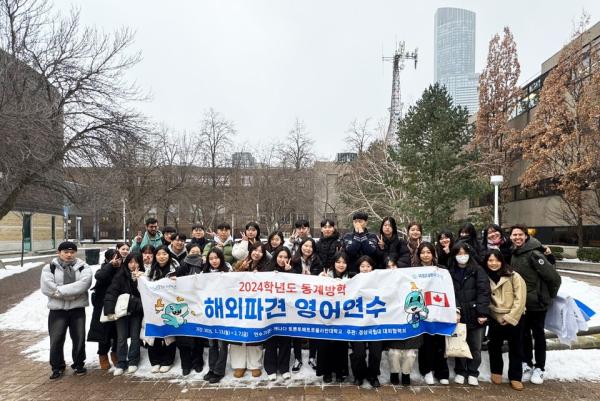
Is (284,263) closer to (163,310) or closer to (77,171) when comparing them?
(163,310)

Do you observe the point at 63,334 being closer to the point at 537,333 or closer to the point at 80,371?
the point at 80,371

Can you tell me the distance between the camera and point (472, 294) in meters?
4.84

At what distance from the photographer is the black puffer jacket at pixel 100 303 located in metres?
5.43

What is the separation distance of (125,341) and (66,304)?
0.94 metres

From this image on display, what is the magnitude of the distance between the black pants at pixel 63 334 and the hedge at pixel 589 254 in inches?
913

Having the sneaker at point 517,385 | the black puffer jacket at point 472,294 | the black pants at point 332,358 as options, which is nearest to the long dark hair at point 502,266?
the black puffer jacket at point 472,294

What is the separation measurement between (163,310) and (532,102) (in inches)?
1215

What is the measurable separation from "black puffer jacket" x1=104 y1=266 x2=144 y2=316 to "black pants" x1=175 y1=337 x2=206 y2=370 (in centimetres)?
75

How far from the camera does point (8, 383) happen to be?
202 inches

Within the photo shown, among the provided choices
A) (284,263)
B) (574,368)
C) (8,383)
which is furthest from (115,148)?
(574,368)

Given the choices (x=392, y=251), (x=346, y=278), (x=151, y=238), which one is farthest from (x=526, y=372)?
(x=151, y=238)

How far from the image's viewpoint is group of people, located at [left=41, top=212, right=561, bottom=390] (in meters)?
4.83

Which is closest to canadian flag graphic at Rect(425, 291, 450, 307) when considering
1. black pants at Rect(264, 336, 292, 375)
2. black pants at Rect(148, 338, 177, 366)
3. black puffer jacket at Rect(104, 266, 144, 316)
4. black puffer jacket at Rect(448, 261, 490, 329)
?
black puffer jacket at Rect(448, 261, 490, 329)

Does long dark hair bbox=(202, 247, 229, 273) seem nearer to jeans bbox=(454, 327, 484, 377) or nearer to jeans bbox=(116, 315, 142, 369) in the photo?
jeans bbox=(116, 315, 142, 369)
